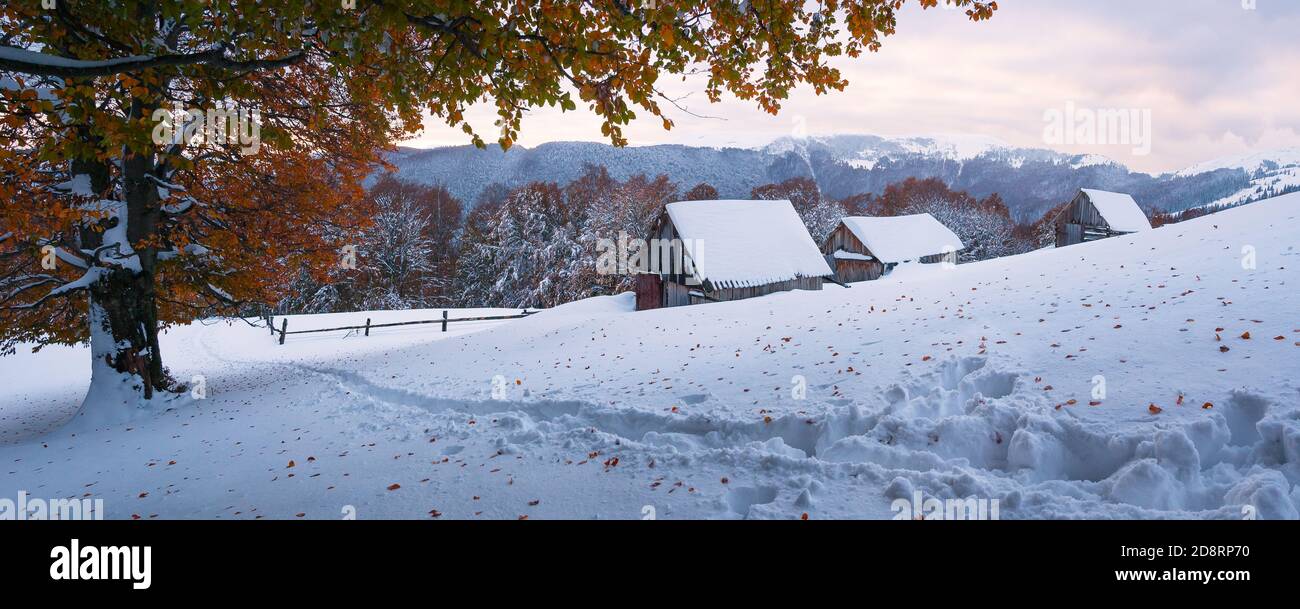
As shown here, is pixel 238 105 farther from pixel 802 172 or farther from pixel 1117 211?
pixel 802 172

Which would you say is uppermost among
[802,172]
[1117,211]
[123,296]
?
[802,172]

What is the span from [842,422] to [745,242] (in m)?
21.0

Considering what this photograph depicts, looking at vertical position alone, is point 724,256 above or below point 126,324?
above

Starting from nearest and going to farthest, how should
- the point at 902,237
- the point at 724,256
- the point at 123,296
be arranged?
the point at 123,296 < the point at 724,256 < the point at 902,237

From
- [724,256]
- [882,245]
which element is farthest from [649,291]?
[882,245]

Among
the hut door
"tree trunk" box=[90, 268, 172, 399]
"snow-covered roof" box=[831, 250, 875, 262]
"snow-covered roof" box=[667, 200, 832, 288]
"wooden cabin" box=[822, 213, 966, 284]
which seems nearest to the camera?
A: "tree trunk" box=[90, 268, 172, 399]

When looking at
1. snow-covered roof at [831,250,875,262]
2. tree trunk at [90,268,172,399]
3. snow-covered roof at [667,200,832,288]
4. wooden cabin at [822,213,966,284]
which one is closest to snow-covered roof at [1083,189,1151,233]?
wooden cabin at [822,213,966,284]

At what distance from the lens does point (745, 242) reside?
25656 mm

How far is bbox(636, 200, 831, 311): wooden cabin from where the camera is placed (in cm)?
2372

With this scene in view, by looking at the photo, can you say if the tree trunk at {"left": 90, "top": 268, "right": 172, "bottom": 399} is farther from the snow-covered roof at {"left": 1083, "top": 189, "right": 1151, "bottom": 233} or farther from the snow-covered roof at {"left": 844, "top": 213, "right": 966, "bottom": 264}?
the snow-covered roof at {"left": 1083, "top": 189, "right": 1151, "bottom": 233}

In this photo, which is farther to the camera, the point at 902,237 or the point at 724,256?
the point at 902,237

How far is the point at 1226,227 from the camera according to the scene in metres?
9.90

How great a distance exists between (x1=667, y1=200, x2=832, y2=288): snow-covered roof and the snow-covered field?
1274 cm
